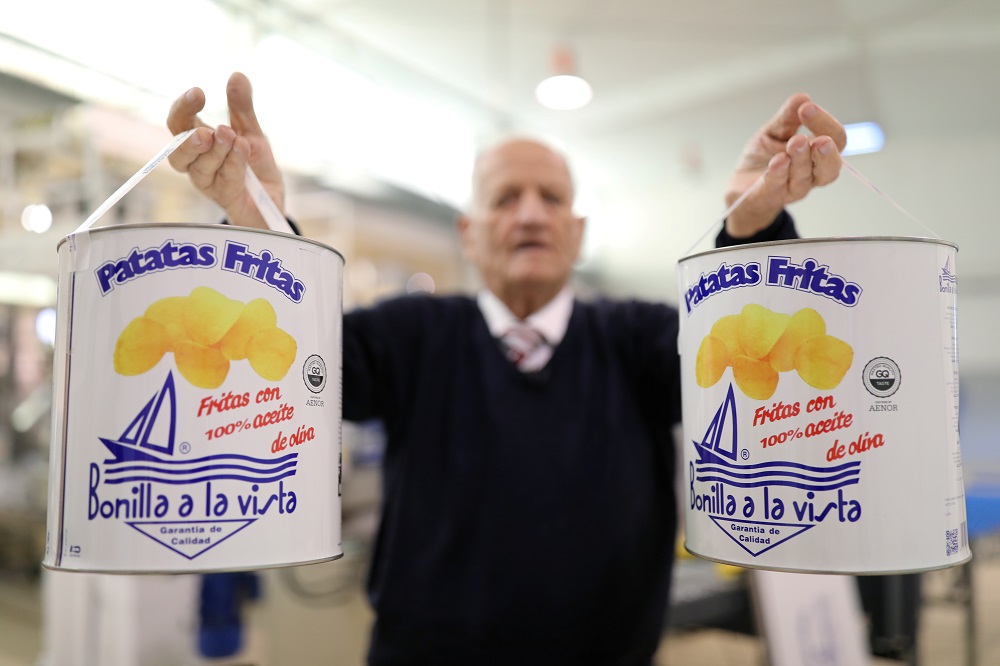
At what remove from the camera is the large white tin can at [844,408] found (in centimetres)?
56

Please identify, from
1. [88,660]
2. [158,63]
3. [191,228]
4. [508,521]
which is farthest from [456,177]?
[191,228]

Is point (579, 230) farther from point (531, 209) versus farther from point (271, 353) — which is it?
point (271, 353)

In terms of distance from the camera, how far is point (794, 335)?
1.86ft

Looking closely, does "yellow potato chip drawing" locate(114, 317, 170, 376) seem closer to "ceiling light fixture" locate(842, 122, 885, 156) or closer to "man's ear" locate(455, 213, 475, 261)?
"man's ear" locate(455, 213, 475, 261)

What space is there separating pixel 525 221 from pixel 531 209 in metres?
0.02

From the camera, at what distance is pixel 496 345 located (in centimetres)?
115

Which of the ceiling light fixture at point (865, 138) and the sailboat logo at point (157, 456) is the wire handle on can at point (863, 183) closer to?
the sailboat logo at point (157, 456)

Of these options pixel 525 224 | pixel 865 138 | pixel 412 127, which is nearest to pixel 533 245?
pixel 525 224

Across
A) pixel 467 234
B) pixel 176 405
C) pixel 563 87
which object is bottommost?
pixel 176 405

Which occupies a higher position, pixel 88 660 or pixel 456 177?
pixel 456 177

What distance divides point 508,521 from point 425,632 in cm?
19

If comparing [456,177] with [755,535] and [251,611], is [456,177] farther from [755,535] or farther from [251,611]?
[755,535]

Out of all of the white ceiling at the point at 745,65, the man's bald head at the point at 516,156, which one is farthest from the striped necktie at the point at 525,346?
the white ceiling at the point at 745,65

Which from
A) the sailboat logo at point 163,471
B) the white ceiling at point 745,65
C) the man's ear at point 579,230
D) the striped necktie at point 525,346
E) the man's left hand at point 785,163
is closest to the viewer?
the sailboat logo at point 163,471
